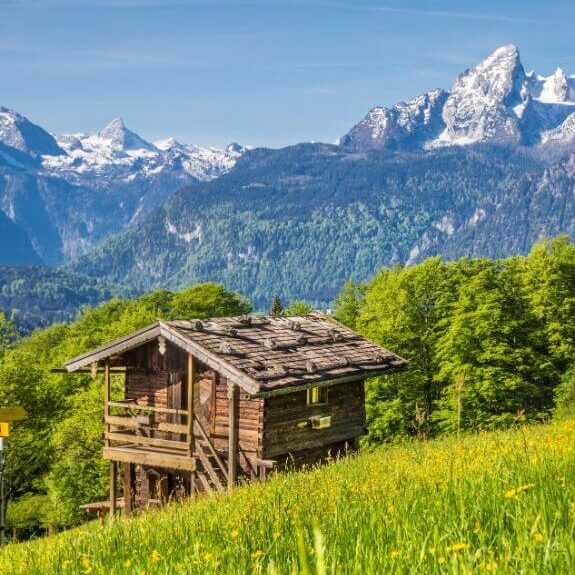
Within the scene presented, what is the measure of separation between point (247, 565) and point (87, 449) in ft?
120

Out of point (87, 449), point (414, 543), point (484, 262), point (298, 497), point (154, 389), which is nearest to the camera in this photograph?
point (414, 543)

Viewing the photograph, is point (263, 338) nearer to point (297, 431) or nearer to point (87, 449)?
point (297, 431)

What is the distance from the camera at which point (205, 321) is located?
2683cm

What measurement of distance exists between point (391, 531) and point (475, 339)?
39.5 metres

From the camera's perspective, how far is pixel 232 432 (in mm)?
23938

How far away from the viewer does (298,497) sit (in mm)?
7078

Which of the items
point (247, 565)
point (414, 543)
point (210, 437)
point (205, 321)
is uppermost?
point (414, 543)

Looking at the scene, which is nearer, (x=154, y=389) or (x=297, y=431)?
(x=297, y=431)

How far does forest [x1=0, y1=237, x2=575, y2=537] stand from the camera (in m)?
39.8

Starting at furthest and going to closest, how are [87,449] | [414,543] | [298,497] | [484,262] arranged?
[484,262]
[87,449]
[298,497]
[414,543]

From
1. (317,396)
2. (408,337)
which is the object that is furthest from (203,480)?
(408,337)

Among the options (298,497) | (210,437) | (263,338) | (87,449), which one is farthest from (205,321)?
(298,497)

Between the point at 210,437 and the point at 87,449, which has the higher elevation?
the point at 210,437

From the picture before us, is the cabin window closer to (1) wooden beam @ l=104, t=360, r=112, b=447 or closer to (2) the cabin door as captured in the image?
(2) the cabin door
